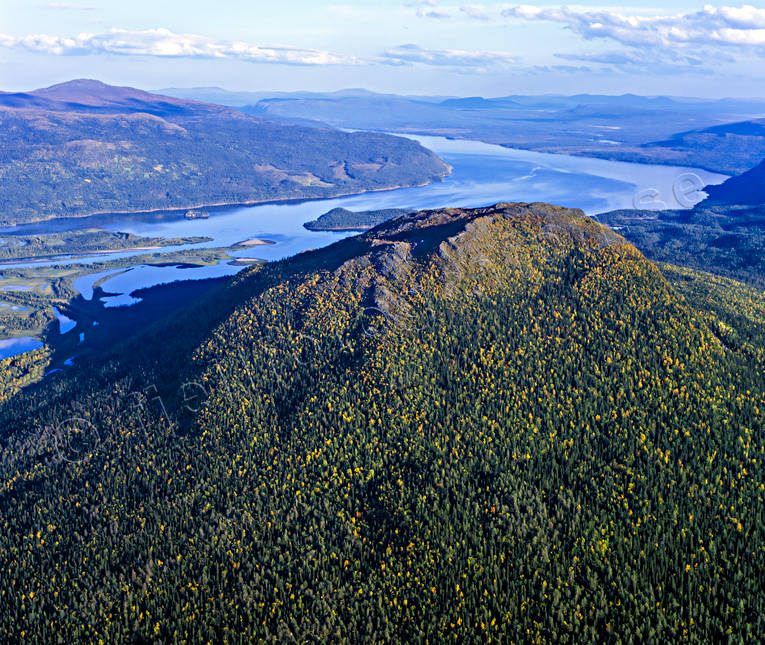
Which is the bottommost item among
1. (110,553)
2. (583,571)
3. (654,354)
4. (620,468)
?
(110,553)

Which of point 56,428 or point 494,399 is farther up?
point 494,399

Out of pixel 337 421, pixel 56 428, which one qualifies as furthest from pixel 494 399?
pixel 56 428

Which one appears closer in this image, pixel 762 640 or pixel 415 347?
pixel 762 640

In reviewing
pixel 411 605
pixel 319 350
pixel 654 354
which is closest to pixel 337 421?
pixel 319 350

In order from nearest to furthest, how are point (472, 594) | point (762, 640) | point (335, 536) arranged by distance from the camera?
point (762, 640)
point (472, 594)
point (335, 536)

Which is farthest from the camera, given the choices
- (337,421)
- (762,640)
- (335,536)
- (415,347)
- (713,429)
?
(415,347)

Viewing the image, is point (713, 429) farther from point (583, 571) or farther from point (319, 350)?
point (319, 350)

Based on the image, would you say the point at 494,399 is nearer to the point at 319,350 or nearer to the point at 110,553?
the point at 319,350
